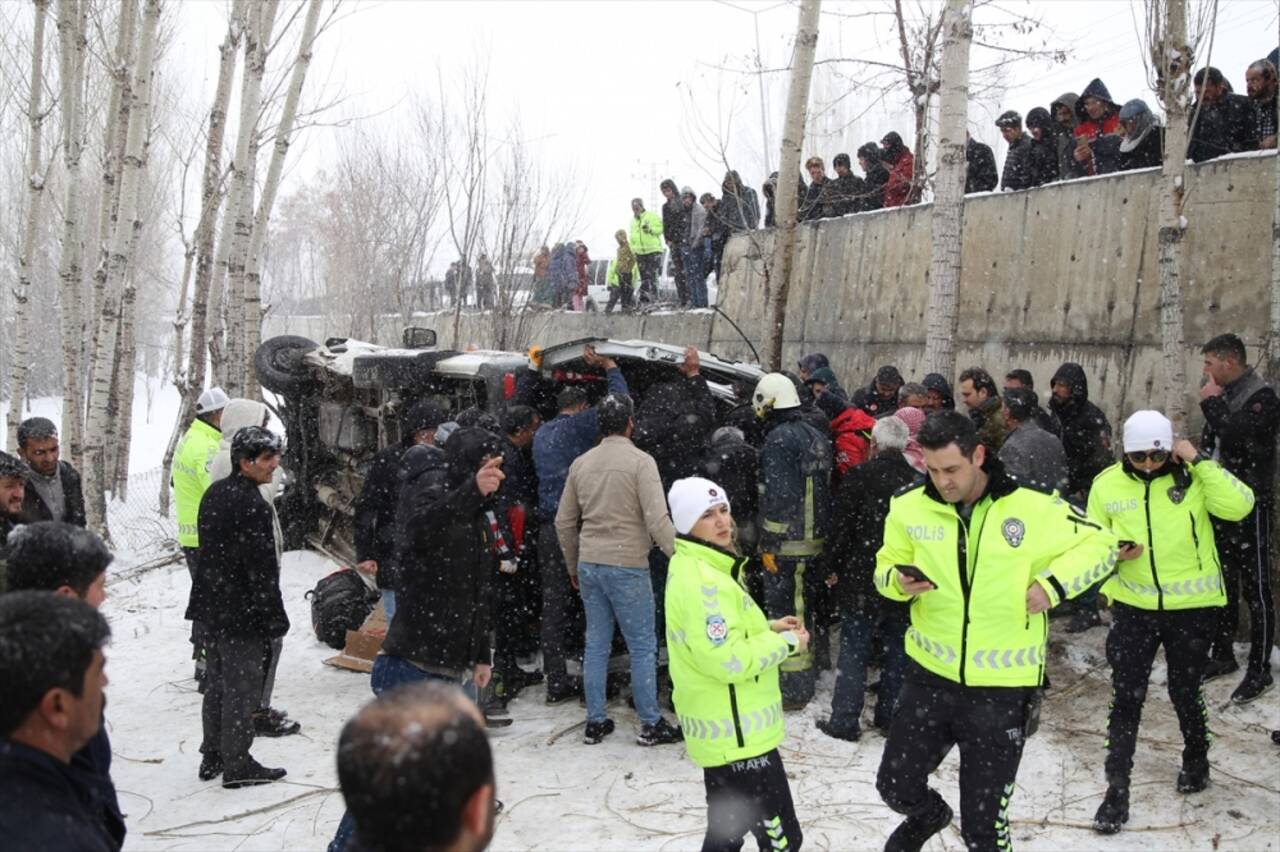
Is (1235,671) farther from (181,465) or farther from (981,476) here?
(181,465)

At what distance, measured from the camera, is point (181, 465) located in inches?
265

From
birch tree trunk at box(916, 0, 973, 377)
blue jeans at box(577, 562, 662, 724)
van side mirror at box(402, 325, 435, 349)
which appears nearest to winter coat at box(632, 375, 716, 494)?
blue jeans at box(577, 562, 662, 724)

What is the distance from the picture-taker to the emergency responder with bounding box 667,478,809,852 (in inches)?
140

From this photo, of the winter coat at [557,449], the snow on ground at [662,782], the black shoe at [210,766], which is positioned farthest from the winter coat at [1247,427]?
the black shoe at [210,766]

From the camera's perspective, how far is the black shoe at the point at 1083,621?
6.97 m

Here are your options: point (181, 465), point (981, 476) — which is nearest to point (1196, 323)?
point (981, 476)

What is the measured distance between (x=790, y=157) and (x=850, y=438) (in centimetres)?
364

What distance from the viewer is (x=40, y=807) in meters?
1.95

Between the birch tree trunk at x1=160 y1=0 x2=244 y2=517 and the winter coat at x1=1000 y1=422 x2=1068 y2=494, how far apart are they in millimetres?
10852

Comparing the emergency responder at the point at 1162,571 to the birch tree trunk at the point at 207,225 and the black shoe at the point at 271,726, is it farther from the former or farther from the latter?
the birch tree trunk at the point at 207,225

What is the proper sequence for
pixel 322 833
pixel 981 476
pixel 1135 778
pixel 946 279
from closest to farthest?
pixel 981 476, pixel 322 833, pixel 1135 778, pixel 946 279

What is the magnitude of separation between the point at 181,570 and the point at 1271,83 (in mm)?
10936

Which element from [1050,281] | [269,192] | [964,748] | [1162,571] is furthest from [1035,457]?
[269,192]

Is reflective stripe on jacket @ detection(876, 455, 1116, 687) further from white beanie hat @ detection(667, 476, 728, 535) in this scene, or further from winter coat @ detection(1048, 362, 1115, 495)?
winter coat @ detection(1048, 362, 1115, 495)
